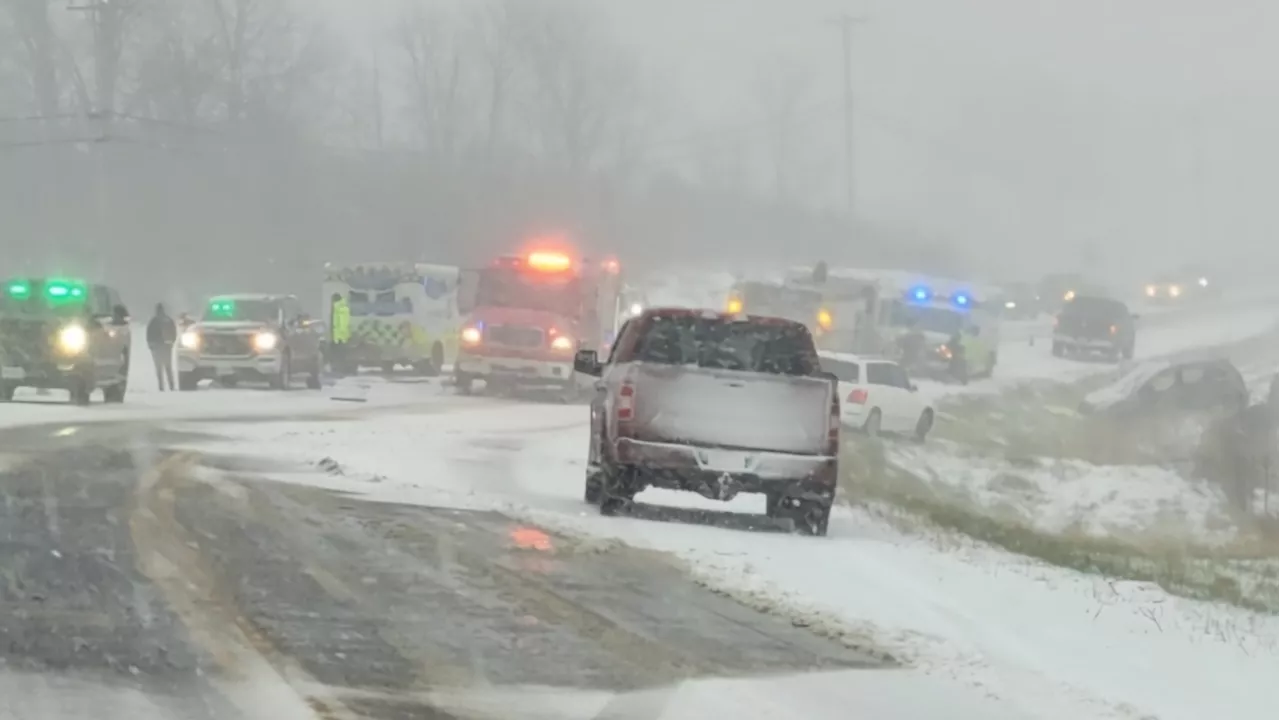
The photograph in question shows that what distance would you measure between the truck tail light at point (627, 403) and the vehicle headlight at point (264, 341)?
68.2 feet

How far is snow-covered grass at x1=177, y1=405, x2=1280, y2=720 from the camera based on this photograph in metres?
9.08

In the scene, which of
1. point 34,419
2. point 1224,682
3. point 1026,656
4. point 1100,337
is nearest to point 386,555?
point 1026,656

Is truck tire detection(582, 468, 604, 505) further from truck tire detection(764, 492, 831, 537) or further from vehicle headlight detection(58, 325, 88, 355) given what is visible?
vehicle headlight detection(58, 325, 88, 355)

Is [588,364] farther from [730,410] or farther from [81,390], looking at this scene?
[81,390]

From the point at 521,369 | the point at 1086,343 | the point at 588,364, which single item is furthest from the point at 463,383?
the point at 1086,343

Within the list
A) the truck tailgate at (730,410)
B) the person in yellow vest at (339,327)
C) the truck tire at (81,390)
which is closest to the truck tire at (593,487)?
the truck tailgate at (730,410)

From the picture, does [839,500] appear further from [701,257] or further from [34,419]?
[701,257]

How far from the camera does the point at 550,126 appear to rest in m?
99.1

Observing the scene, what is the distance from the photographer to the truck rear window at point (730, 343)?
1645cm

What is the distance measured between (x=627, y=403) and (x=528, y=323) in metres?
21.1

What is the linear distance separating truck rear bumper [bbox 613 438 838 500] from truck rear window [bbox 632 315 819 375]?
1385 mm

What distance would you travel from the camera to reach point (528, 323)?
36250 mm

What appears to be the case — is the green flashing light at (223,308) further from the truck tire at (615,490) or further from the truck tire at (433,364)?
the truck tire at (615,490)

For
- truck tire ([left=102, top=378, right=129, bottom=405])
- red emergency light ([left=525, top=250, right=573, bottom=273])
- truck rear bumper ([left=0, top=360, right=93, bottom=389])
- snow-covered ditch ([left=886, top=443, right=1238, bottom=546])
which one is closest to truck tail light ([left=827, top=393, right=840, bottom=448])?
snow-covered ditch ([left=886, top=443, right=1238, bottom=546])
